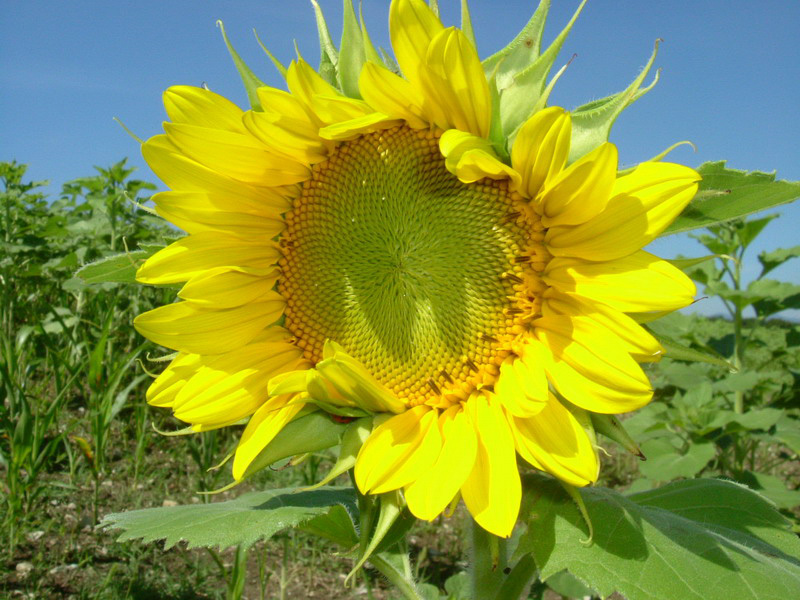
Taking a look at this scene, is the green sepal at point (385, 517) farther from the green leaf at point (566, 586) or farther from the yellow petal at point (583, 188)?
the green leaf at point (566, 586)

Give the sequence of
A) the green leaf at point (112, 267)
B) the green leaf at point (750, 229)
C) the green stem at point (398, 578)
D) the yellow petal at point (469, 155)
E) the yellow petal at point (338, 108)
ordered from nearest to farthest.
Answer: the yellow petal at point (469, 155) < the yellow petal at point (338, 108) < the green leaf at point (112, 267) < the green stem at point (398, 578) < the green leaf at point (750, 229)

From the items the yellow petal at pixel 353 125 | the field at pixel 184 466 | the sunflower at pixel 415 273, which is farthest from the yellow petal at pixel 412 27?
the field at pixel 184 466

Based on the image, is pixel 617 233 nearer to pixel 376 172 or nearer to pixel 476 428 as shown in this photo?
pixel 476 428

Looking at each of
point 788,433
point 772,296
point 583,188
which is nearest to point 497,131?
point 583,188

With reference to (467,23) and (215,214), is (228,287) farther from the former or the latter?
(467,23)

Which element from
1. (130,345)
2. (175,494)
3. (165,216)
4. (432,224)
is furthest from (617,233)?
(130,345)

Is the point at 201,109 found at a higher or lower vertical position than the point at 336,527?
higher
